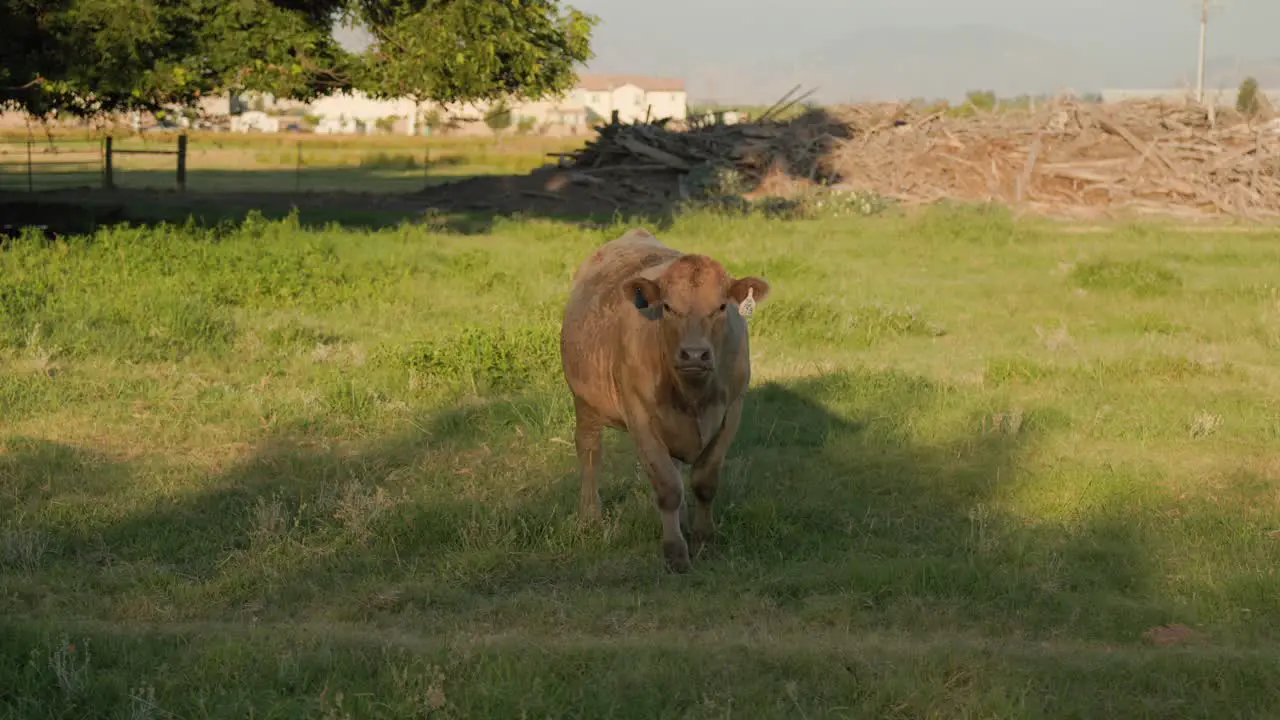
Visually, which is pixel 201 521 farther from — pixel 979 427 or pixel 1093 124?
pixel 1093 124

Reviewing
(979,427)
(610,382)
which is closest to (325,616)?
(610,382)

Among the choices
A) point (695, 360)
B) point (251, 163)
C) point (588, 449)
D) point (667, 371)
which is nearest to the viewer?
point (695, 360)

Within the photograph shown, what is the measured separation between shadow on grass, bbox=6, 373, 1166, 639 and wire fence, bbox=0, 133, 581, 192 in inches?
950

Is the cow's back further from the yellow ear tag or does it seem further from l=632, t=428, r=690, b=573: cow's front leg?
the yellow ear tag

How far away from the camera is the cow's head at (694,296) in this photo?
7410 millimetres

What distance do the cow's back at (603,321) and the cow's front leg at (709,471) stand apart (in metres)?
0.74

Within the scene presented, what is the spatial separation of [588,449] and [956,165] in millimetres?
24999

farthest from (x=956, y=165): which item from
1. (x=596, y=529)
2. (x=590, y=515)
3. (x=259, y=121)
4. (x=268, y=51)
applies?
(x=259, y=121)

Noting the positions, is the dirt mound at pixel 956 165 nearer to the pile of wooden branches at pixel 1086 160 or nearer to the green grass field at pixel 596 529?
the pile of wooden branches at pixel 1086 160

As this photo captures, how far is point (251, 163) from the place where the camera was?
52281 mm

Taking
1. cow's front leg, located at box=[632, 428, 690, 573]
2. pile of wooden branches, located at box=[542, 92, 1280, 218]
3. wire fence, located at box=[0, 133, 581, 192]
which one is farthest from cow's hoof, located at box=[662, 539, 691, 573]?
wire fence, located at box=[0, 133, 581, 192]

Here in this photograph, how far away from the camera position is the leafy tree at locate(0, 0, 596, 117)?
19031mm

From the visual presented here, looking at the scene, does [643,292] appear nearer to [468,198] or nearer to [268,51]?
[268,51]

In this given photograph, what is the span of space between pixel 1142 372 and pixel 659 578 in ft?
22.2
